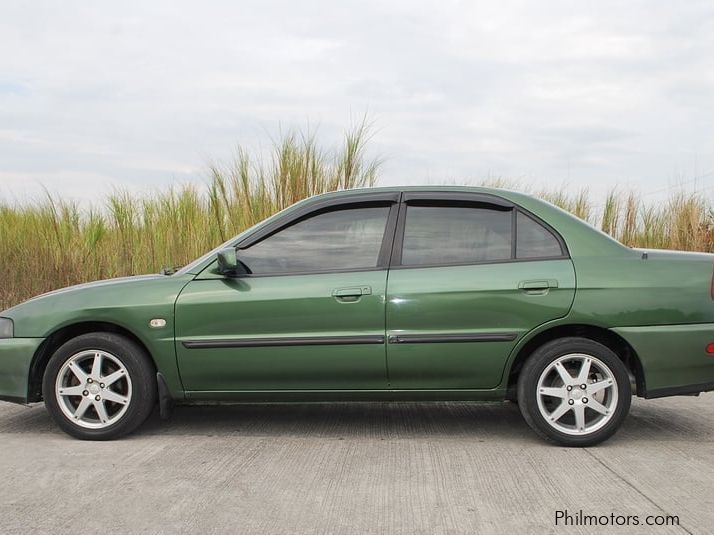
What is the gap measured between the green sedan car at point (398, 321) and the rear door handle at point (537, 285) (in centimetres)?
1

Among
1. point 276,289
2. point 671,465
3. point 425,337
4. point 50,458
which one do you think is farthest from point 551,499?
point 50,458

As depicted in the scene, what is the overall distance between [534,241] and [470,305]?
2.01 ft

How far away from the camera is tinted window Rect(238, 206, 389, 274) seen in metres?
5.34

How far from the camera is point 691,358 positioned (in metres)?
5.14

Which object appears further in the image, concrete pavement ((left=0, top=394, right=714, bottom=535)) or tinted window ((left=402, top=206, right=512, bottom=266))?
tinted window ((left=402, top=206, right=512, bottom=266))

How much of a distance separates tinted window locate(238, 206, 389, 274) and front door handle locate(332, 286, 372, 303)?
18 cm

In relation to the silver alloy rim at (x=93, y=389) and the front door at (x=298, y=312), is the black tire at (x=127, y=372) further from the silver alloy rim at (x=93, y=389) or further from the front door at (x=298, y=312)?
the front door at (x=298, y=312)

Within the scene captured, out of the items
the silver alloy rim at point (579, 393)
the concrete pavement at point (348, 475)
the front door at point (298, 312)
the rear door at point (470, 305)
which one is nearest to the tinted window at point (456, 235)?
the rear door at point (470, 305)

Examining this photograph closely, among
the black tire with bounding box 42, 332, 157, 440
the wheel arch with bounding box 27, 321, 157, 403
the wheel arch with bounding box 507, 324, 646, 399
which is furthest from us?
the wheel arch with bounding box 27, 321, 157, 403

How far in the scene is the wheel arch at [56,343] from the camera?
5.50 meters

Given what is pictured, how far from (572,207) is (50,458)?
374 inches

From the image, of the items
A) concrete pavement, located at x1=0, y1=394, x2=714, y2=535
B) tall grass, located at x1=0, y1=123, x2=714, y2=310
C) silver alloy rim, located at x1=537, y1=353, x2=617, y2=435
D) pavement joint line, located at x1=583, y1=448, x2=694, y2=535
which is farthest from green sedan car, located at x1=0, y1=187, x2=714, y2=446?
tall grass, located at x1=0, y1=123, x2=714, y2=310

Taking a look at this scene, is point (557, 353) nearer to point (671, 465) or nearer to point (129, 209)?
point (671, 465)

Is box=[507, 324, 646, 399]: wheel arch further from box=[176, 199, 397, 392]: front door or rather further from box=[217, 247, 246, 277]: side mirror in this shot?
box=[217, 247, 246, 277]: side mirror
